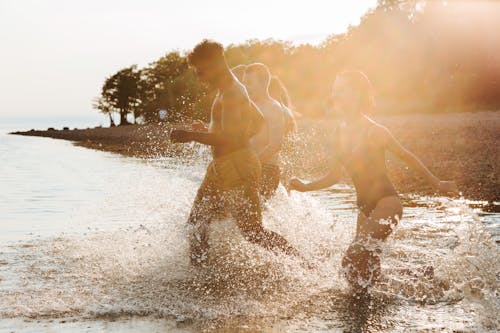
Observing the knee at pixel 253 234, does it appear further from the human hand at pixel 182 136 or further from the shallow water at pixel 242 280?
the human hand at pixel 182 136

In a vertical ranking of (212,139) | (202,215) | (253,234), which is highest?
(212,139)

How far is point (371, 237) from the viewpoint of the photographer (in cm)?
604

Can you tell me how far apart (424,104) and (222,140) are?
5092cm

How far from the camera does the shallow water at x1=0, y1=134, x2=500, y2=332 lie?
5.59m

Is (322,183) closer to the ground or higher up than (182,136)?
closer to the ground

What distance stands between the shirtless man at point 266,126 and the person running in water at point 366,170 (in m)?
1.84

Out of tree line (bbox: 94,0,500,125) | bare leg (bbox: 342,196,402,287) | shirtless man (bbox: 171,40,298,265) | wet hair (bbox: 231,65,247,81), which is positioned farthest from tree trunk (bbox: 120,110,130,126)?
bare leg (bbox: 342,196,402,287)

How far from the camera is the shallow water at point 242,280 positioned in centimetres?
559

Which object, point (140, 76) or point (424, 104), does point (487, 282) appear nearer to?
point (424, 104)

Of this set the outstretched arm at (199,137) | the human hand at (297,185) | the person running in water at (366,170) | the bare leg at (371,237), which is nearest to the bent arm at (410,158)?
the person running in water at (366,170)

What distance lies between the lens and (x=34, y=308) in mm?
6043

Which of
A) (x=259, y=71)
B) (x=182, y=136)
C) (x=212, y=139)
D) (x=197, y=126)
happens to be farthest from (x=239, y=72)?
(x=182, y=136)

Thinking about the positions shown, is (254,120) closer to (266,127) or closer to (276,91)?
(266,127)

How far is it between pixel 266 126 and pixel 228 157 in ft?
5.08
